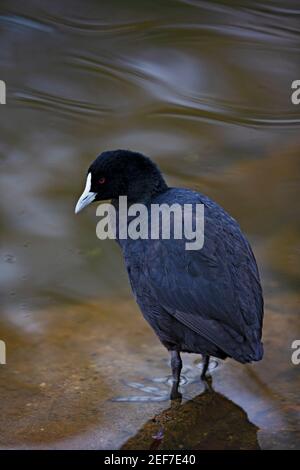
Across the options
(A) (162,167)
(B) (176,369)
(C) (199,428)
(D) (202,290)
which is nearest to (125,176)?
(D) (202,290)

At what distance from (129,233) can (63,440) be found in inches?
45.2

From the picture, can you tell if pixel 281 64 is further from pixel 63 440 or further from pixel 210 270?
pixel 63 440

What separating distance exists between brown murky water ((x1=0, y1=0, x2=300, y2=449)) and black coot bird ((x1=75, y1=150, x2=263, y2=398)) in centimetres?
38

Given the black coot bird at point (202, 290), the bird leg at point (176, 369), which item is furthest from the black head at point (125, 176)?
the bird leg at point (176, 369)

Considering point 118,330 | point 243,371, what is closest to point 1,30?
point 118,330

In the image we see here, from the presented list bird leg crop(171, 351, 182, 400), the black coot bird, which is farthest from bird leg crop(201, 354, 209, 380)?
bird leg crop(171, 351, 182, 400)

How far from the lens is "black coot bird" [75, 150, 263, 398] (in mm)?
4320

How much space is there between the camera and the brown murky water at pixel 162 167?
4570 millimetres

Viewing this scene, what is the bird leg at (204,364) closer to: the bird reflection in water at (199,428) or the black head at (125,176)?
the bird reflection in water at (199,428)

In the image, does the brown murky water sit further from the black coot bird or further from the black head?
the black head

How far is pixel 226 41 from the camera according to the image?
9594 millimetres

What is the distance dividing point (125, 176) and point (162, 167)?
2394 millimetres

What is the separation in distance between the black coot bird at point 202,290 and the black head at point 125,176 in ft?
0.33

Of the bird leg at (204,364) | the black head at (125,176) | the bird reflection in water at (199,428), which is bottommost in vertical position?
the bird reflection in water at (199,428)
